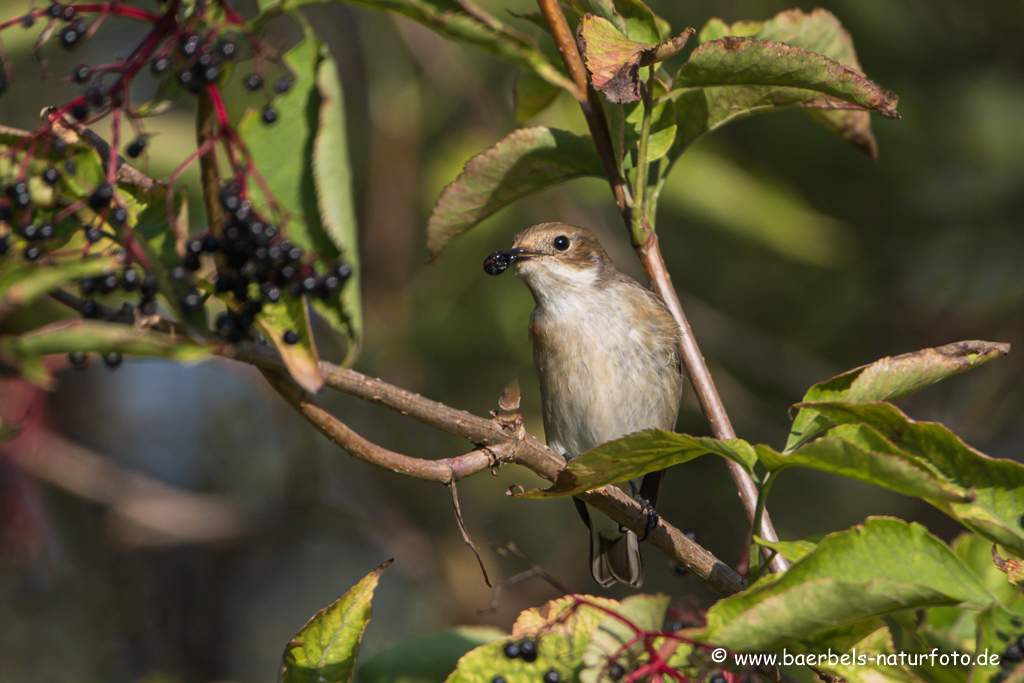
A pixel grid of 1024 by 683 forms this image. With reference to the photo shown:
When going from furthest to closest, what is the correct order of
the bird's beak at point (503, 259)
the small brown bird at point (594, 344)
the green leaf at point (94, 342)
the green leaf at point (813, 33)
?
the small brown bird at point (594, 344), the bird's beak at point (503, 259), the green leaf at point (813, 33), the green leaf at point (94, 342)

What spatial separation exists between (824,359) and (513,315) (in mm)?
2278

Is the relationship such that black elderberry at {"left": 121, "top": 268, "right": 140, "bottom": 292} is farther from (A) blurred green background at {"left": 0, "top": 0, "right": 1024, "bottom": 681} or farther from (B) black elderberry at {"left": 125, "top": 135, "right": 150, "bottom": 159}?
(A) blurred green background at {"left": 0, "top": 0, "right": 1024, "bottom": 681}

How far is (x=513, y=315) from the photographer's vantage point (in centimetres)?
613

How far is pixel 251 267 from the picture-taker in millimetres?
1825

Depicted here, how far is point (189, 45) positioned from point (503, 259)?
2.80m

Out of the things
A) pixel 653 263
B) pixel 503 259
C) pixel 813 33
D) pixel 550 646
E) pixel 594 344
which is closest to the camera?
pixel 550 646

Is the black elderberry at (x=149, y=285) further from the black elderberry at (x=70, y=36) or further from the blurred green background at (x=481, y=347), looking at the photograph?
the blurred green background at (x=481, y=347)

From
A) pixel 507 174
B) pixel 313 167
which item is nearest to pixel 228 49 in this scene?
pixel 313 167

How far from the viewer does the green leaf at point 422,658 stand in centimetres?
294

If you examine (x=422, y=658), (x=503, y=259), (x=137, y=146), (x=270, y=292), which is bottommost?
(x=422, y=658)

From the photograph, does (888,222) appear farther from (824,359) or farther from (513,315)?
(513,315)

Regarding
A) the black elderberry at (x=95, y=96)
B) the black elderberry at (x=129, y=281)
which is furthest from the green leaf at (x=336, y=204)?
the black elderberry at (x=95, y=96)

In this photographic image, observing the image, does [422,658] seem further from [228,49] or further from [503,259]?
[503,259]

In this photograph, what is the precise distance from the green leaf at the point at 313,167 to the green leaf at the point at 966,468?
3.17 feet
